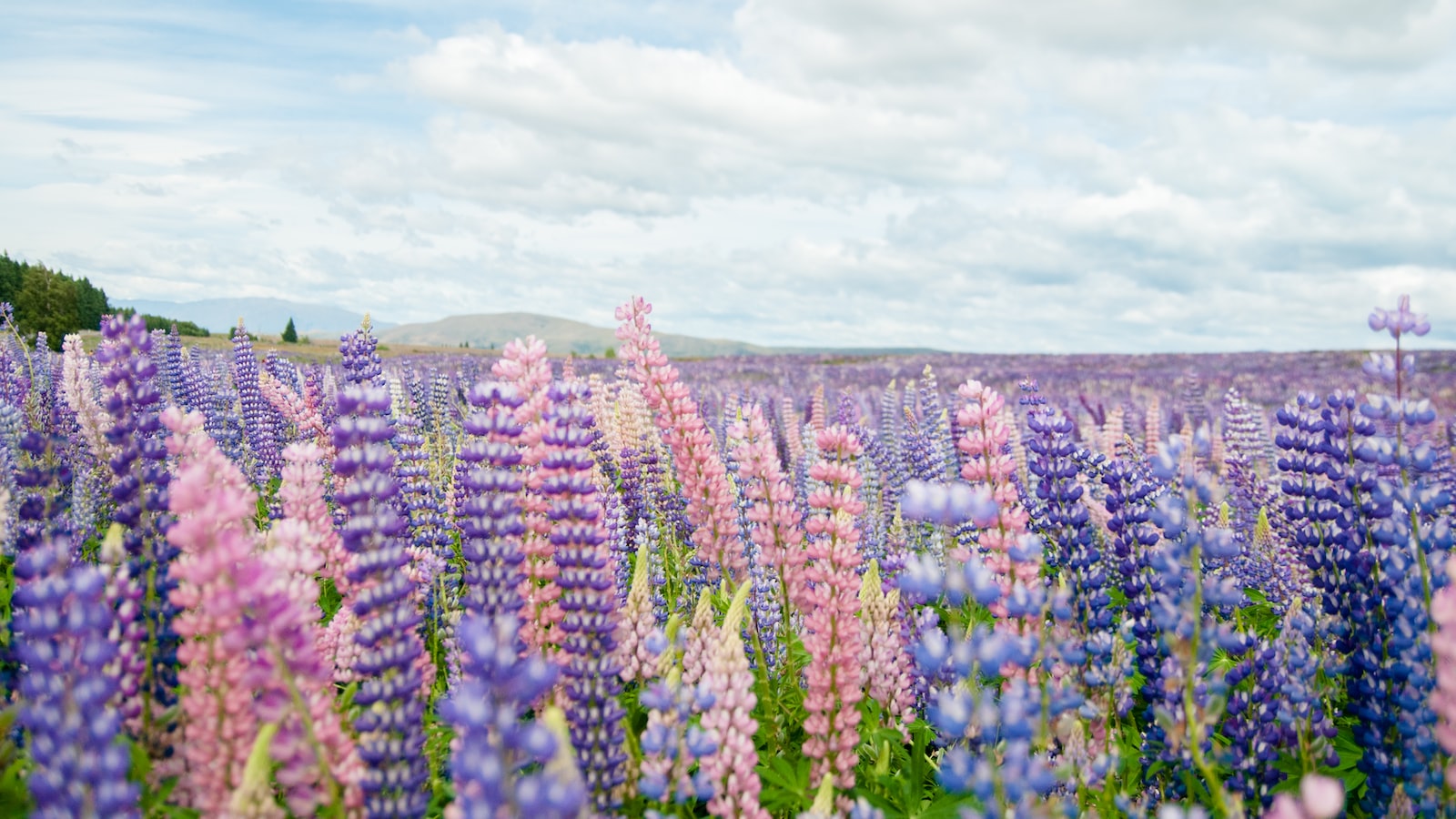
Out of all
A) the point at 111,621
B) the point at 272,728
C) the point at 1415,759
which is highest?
the point at 111,621

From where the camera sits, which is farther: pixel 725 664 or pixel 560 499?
pixel 560 499

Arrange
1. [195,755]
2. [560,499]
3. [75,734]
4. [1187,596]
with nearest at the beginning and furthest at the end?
[75,734] < [195,755] < [1187,596] < [560,499]

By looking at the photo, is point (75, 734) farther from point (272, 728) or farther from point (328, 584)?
point (328, 584)

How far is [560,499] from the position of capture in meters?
3.25

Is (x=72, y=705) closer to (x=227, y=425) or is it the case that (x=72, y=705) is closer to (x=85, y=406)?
(x=85, y=406)

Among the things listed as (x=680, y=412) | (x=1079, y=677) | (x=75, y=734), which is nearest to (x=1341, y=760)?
(x=1079, y=677)

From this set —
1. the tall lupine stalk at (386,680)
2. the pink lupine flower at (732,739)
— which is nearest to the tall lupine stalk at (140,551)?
the tall lupine stalk at (386,680)

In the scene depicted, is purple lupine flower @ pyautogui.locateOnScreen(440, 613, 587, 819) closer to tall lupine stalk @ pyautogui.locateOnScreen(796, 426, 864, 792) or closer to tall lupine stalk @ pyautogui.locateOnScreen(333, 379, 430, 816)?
tall lupine stalk @ pyautogui.locateOnScreen(333, 379, 430, 816)

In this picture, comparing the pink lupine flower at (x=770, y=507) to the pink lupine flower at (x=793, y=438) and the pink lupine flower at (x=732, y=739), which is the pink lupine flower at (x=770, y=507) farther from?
the pink lupine flower at (x=793, y=438)

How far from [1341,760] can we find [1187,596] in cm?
184

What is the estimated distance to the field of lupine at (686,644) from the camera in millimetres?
2184

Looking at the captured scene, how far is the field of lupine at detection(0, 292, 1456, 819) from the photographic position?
7.16 ft

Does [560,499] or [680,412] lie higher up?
[680,412]

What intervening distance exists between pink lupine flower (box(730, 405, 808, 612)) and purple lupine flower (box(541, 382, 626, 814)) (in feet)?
3.14
